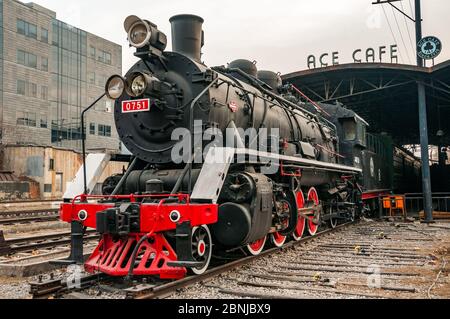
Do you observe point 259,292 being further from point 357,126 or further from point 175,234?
point 357,126

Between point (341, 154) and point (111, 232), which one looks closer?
point (111, 232)

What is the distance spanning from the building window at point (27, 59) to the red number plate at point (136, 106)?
36.1 m

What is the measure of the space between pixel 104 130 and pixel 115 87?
40750mm

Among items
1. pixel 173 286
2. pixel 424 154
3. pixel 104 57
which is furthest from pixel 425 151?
pixel 104 57

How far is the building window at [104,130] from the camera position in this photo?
45138 millimetres

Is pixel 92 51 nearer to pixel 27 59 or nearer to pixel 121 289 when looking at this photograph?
pixel 27 59

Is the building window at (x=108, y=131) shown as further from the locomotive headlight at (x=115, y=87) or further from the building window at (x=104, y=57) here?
the locomotive headlight at (x=115, y=87)

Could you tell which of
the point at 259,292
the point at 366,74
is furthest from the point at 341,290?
the point at 366,74

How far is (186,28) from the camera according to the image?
7.14 metres

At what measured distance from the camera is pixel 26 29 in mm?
38938

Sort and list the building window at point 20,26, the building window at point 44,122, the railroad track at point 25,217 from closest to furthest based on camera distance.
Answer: the railroad track at point 25,217 → the building window at point 20,26 → the building window at point 44,122

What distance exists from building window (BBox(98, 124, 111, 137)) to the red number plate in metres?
40.0

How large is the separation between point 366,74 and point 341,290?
14.4m

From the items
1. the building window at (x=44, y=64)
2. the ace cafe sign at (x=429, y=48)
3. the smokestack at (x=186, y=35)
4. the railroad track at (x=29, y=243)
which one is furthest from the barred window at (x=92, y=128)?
the smokestack at (x=186, y=35)
